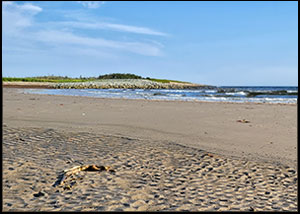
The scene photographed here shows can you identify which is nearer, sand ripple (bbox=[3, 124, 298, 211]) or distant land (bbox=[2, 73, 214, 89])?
sand ripple (bbox=[3, 124, 298, 211])

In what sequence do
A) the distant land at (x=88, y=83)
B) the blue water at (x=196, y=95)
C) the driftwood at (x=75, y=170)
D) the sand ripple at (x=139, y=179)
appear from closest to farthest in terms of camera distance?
the sand ripple at (x=139, y=179) → the driftwood at (x=75, y=170) → the blue water at (x=196, y=95) → the distant land at (x=88, y=83)

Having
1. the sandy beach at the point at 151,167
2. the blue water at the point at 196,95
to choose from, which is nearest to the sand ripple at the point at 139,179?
the sandy beach at the point at 151,167

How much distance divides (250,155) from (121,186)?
9.55ft

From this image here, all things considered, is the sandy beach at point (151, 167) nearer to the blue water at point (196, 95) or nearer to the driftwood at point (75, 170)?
the driftwood at point (75, 170)

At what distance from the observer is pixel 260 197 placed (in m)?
3.98

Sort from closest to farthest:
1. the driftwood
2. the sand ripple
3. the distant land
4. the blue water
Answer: the sand ripple, the driftwood, the blue water, the distant land

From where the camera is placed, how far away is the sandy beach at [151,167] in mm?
3750

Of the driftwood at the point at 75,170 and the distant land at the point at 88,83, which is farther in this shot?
the distant land at the point at 88,83

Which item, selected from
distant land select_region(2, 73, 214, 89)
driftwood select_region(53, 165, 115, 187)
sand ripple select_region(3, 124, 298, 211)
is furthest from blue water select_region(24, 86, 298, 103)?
driftwood select_region(53, 165, 115, 187)

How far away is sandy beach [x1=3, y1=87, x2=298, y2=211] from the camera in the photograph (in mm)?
3750

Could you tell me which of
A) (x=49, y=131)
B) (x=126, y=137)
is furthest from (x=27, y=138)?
(x=126, y=137)

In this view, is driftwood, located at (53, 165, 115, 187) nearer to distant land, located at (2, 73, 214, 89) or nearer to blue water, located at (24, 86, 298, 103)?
blue water, located at (24, 86, 298, 103)

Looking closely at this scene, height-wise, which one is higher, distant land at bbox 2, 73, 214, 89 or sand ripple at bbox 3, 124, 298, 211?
distant land at bbox 2, 73, 214, 89

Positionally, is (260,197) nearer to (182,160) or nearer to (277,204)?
(277,204)
